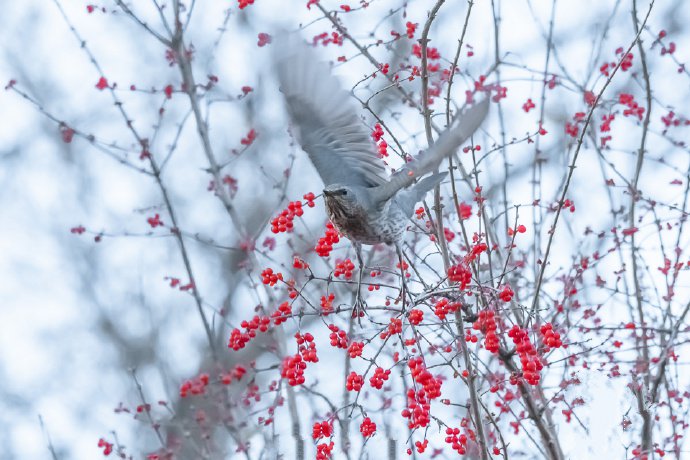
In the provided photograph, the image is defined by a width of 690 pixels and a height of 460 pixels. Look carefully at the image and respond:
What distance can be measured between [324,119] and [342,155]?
0.19m

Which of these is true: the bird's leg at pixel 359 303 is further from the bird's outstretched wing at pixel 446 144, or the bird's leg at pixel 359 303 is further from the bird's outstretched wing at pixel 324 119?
the bird's outstretched wing at pixel 446 144

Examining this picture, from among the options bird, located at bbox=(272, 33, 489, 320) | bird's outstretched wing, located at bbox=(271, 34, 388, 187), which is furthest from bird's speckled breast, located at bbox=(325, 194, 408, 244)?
bird's outstretched wing, located at bbox=(271, 34, 388, 187)

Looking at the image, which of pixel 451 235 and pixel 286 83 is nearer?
pixel 286 83

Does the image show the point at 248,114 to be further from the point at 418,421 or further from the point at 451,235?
the point at 418,421

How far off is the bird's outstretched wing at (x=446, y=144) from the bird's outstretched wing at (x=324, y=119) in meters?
0.61

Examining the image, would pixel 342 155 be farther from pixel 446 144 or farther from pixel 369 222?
pixel 446 144

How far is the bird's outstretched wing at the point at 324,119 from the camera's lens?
12.6 ft

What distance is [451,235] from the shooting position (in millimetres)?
4418

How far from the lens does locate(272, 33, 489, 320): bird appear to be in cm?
371

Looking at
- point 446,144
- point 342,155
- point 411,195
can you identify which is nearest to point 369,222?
point 411,195

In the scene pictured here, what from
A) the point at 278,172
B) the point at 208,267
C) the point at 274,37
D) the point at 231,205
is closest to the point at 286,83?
the point at 274,37

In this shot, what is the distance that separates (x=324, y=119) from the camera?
3.97m

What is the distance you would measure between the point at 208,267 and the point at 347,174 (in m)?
6.22

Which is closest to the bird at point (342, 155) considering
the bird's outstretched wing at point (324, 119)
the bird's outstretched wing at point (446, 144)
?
the bird's outstretched wing at point (324, 119)
